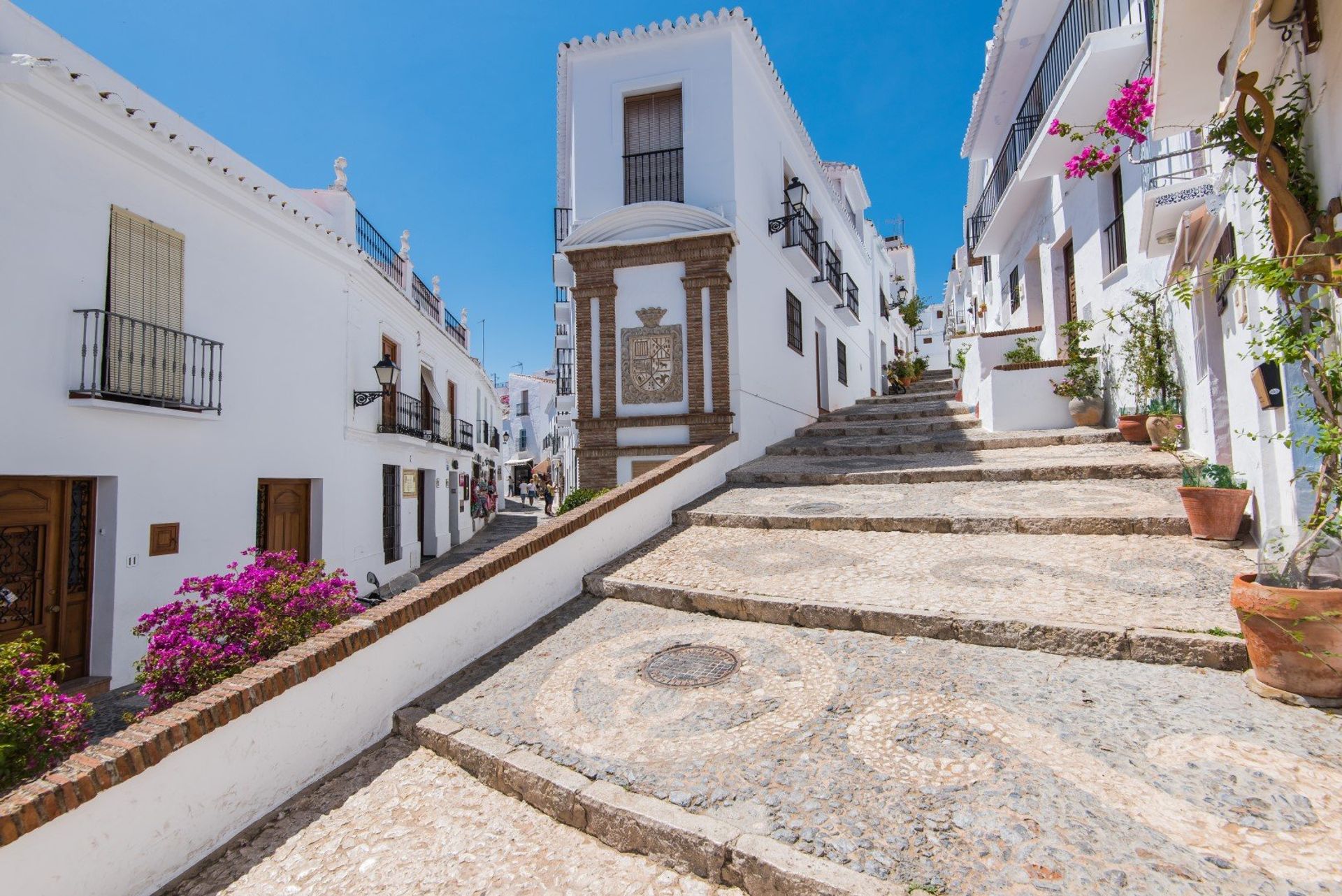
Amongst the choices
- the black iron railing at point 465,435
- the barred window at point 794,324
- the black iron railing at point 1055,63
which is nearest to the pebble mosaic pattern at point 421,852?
the black iron railing at point 1055,63

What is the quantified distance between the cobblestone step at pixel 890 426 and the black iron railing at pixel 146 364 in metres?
9.87

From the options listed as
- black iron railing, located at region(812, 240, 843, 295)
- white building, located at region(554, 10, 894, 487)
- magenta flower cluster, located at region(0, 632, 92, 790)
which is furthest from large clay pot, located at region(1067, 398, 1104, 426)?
magenta flower cluster, located at region(0, 632, 92, 790)

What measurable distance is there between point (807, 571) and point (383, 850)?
3.54 metres

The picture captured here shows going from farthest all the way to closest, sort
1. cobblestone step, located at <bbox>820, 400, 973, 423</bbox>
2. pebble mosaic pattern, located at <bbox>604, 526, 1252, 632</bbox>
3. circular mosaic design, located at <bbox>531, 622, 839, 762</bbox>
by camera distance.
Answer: cobblestone step, located at <bbox>820, 400, 973, 423</bbox> < pebble mosaic pattern, located at <bbox>604, 526, 1252, 632</bbox> < circular mosaic design, located at <bbox>531, 622, 839, 762</bbox>

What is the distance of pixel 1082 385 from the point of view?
32.7 feet

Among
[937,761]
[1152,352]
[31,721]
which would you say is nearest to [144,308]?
[31,721]

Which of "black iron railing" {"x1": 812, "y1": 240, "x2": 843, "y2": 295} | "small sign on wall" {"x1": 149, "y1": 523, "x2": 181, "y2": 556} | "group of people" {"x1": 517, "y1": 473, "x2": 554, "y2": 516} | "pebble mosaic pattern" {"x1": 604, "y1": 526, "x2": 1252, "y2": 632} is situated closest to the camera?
"pebble mosaic pattern" {"x1": 604, "y1": 526, "x2": 1252, "y2": 632}

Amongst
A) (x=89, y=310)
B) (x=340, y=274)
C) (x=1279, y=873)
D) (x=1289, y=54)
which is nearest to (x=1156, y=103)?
(x=1289, y=54)

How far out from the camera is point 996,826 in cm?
233

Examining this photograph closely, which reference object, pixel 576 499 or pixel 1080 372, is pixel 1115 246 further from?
pixel 576 499

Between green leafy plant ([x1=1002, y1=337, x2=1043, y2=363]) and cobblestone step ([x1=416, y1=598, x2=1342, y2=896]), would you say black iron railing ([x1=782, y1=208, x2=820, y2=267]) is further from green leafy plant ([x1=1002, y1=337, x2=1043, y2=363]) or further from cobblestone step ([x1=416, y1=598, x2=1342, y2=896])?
cobblestone step ([x1=416, y1=598, x2=1342, y2=896])

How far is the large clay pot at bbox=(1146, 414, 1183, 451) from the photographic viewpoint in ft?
23.7

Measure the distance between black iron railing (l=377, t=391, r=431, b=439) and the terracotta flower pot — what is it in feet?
41.5

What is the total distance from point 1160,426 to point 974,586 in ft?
15.1
